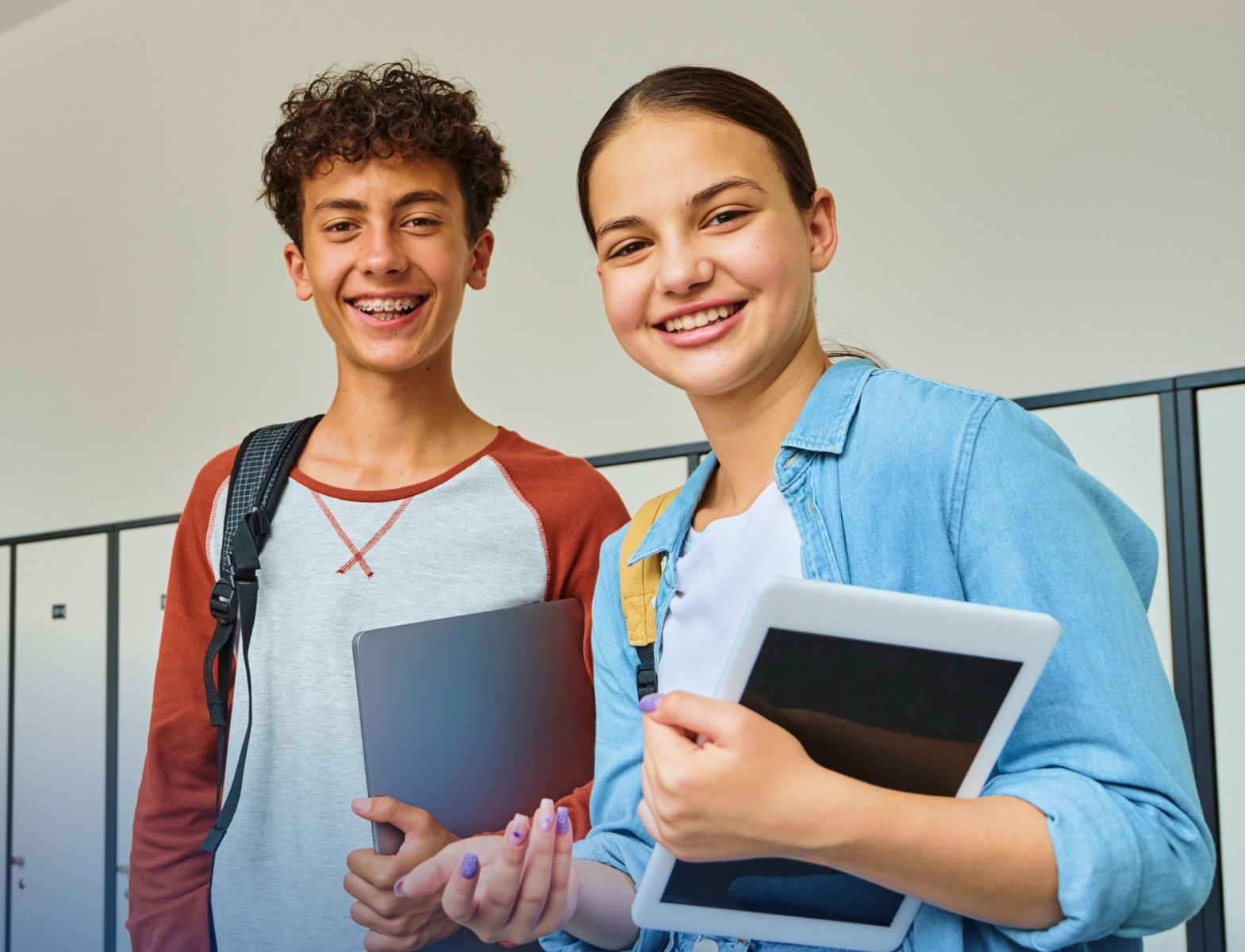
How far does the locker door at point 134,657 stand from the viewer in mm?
3248

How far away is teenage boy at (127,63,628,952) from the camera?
4.03 ft

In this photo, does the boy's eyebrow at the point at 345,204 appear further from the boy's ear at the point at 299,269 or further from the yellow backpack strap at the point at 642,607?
the yellow backpack strap at the point at 642,607

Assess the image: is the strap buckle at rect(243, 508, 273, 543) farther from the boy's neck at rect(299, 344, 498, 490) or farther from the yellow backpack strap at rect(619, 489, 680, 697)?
the yellow backpack strap at rect(619, 489, 680, 697)

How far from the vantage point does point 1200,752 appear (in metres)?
1.74

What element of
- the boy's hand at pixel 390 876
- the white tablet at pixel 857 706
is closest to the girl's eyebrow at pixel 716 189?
the white tablet at pixel 857 706

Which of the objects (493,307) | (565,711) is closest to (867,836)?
(565,711)

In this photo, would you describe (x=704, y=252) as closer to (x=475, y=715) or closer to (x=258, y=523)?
(x=475, y=715)

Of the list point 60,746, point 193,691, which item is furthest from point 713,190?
point 60,746

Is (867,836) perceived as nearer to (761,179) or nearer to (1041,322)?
(761,179)

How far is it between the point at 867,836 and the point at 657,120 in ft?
2.01

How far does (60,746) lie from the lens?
357 cm

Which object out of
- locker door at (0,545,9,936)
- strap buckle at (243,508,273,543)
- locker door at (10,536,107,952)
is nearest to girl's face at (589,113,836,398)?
strap buckle at (243,508,273,543)

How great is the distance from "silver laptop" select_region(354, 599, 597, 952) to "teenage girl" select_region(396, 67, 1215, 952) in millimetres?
164

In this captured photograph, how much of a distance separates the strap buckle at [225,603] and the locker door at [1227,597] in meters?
1.53
